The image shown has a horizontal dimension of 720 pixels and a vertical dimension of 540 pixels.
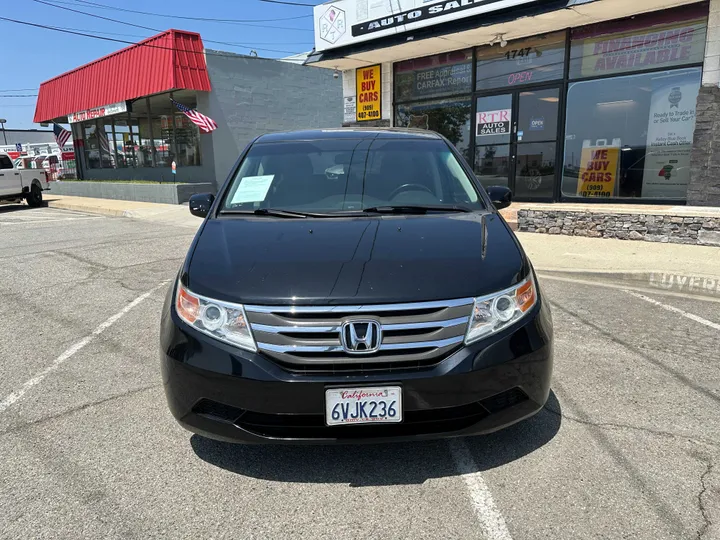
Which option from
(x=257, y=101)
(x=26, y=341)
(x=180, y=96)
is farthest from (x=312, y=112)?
(x=26, y=341)

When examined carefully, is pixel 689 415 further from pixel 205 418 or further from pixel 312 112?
pixel 312 112

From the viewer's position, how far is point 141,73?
18234 mm

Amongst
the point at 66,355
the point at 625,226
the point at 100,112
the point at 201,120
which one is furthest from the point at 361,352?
the point at 100,112

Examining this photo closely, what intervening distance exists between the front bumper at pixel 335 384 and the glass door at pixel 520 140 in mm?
9934

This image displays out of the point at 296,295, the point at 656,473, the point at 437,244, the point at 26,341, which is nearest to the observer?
the point at 296,295

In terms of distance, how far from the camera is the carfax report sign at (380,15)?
1023 cm

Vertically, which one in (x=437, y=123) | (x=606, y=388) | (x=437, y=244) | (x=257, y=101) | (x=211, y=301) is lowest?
(x=606, y=388)

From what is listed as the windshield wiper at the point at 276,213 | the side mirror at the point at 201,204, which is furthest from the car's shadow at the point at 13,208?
the windshield wiper at the point at 276,213

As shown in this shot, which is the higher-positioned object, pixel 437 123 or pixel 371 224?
pixel 437 123

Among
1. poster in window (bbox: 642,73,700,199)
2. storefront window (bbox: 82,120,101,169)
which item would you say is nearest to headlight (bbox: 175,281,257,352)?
poster in window (bbox: 642,73,700,199)

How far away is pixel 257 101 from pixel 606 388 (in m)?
18.3

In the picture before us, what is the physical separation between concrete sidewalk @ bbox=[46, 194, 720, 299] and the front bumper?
4724 millimetres

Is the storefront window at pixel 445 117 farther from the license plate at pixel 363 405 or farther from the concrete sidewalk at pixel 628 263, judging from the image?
the license plate at pixel 363 405

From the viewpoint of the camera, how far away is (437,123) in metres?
13.2
